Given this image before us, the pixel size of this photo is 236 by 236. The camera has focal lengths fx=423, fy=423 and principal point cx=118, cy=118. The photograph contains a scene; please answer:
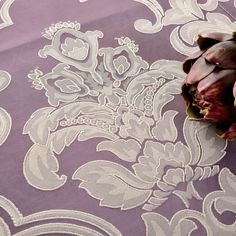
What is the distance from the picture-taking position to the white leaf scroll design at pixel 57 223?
1.20ft

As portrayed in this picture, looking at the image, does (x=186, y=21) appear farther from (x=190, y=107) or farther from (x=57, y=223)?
(x=57, y=223)

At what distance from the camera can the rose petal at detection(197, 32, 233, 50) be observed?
0.40 m

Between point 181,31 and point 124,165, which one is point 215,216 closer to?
point 124,165

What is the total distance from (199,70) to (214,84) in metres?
0.03

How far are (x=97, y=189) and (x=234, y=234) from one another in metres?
0.13

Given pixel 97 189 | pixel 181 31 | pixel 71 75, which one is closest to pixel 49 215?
pixel 97 189

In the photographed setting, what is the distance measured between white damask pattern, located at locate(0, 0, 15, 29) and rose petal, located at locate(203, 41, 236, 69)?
26 centimetres

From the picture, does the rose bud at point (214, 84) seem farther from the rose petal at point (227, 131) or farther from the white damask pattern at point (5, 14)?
the white damask pattern at point (5, 14)

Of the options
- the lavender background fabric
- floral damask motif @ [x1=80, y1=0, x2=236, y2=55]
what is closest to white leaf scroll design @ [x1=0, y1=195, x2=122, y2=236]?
the lavender background fabric

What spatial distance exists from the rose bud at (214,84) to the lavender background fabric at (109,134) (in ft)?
0.11

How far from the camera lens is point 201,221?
38cm

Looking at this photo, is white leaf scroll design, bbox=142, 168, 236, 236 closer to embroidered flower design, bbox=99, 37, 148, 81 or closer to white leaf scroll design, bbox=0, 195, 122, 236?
white leaf scroll design, bbox=0, 195, 122, 236

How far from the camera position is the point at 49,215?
38 centimetres

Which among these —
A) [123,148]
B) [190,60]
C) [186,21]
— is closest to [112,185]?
[123,148]
